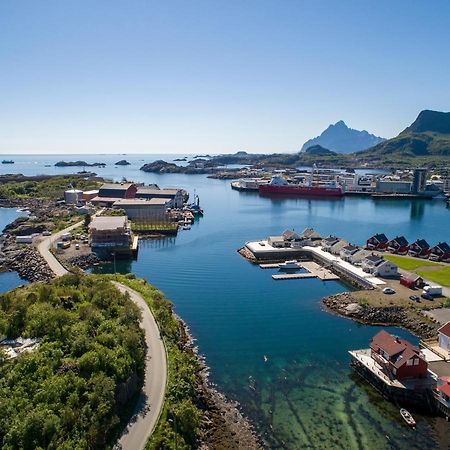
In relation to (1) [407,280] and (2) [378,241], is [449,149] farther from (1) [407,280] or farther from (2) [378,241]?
(1) [407,280]

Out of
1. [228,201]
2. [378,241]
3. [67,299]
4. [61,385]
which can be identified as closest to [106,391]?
[61,385]

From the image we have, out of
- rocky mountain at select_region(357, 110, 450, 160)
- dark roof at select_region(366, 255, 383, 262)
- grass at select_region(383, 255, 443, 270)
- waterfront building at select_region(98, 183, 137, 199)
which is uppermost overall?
rocky mountain at select_region(357, 110, 450, 160)

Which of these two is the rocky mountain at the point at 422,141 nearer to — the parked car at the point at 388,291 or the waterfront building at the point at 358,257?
the waterfront building at the point at 358,257

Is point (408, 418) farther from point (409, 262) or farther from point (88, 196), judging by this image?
point (88, 196)

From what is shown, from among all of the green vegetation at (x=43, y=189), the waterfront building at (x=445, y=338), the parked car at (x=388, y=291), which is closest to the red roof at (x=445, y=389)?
the waterfront building at (x=445, y=338)

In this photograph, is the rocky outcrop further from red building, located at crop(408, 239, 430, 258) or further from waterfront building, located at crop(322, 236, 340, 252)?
red building, located at crop(408, 239, 430, 258)

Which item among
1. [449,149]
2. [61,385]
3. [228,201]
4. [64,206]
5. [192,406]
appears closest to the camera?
[61,385]

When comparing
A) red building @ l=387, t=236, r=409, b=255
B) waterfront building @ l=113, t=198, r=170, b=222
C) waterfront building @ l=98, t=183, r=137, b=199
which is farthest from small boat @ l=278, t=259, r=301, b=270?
waterfront building @ l=98, t=183, r=137, b=199
